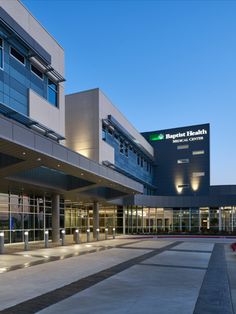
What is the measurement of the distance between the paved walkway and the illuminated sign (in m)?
54.3

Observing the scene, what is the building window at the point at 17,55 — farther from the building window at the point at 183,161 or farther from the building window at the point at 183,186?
the building window at the point at 183,186

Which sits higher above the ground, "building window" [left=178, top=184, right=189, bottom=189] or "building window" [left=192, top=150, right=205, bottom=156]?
"building window" [left=192, top=150, right=205, bottom=156]

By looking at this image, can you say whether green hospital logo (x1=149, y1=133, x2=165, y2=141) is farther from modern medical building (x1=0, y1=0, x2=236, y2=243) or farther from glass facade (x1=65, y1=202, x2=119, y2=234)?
glass facade (x1=65, y1=202, x2=119, y2=234)

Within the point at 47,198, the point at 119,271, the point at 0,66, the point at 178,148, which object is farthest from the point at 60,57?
the point at 178,148

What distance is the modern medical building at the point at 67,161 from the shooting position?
24.1 meters

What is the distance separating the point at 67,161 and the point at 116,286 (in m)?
11.9

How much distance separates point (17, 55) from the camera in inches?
1061

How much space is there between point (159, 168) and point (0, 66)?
5160cm

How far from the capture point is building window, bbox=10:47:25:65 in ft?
86.4

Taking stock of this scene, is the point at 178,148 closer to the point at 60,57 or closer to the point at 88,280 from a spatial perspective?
the point at 60,57

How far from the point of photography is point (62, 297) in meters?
10.1

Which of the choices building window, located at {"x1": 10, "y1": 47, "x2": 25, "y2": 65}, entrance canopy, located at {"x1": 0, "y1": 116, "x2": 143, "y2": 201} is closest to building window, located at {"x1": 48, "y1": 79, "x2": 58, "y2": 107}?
building window, located at {"x1": 10, "y1": 47, "x2": 25, "y2": 65}

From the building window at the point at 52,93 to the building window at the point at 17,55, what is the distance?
14.7 feet

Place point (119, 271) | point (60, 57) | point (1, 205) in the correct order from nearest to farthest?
point (119, 271) < point (1, 205) < point (60, 57)
